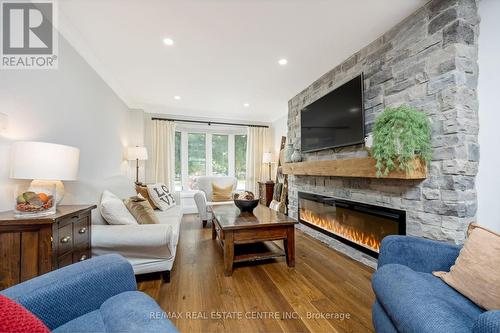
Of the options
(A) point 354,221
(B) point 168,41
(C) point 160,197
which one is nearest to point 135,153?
(C) point 160,197

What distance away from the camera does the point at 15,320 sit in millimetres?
506

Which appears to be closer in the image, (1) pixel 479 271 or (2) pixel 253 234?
(1) pixel 479 271

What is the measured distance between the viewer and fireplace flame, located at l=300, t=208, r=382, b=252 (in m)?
2.29

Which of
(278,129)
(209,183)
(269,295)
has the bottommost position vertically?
(269,295)

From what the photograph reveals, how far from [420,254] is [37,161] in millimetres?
2418

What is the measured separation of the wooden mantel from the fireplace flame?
2.18 feet

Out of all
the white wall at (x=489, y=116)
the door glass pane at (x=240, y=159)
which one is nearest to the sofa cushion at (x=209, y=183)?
the door glass pane at (x=240, y=159)

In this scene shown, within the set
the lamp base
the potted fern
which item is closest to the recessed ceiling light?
the lamp base

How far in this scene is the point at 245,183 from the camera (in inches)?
214

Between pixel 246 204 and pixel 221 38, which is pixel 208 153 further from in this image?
pixel 221 38

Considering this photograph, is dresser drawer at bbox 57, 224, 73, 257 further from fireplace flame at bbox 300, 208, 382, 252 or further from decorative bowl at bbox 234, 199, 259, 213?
fireplace flame at bbox 300, 208, 382, 252

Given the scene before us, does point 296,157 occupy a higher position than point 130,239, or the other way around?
point 296,157

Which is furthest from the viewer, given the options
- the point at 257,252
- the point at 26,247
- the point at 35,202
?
the point at 257,252

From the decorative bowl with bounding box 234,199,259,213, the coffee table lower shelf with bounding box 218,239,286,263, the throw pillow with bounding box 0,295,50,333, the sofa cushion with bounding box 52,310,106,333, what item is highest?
the throw pillow with bounding box 0,295,50,333
